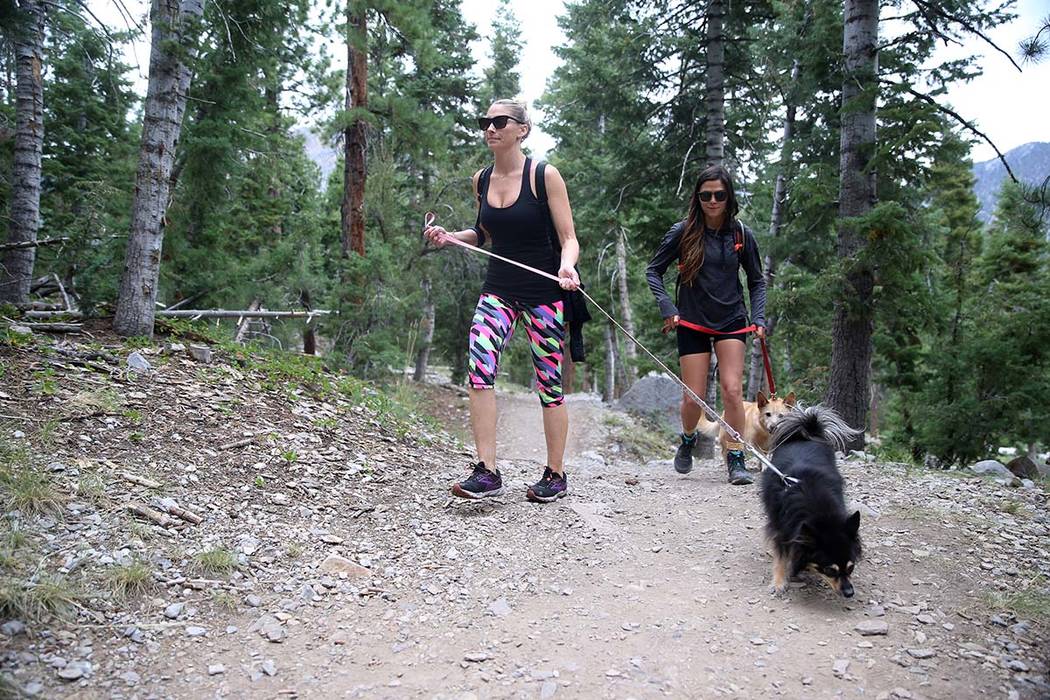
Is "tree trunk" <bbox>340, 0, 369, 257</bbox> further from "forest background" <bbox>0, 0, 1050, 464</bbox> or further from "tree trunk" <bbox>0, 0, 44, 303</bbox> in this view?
"tree trunk" <bbox>0, 0, 44, 303</bbox>

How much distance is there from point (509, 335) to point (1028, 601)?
10.2 ft

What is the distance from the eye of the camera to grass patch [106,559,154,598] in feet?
9.01

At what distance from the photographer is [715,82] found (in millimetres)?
Result: 9414

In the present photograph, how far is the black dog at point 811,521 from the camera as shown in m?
3.01

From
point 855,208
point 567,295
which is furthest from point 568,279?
point 855,208

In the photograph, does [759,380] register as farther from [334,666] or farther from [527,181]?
[334,666]

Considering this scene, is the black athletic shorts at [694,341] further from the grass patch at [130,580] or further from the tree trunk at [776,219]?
the tree trunk at [776,219]

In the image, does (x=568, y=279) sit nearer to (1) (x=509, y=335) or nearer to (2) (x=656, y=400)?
(1) (x=509, y=335)

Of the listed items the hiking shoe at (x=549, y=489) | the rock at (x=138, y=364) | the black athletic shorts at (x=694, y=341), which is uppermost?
the black athletic shorts at (x=694, y=341)

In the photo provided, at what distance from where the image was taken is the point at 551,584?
11.0 ft

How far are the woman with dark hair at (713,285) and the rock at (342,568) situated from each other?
110 inches

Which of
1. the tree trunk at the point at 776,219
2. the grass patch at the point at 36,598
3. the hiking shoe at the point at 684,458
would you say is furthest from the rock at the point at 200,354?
the tree trunk at the point at 776,219

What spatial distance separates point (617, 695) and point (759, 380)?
12463 mm

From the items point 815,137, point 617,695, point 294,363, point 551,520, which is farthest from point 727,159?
point 617,695
